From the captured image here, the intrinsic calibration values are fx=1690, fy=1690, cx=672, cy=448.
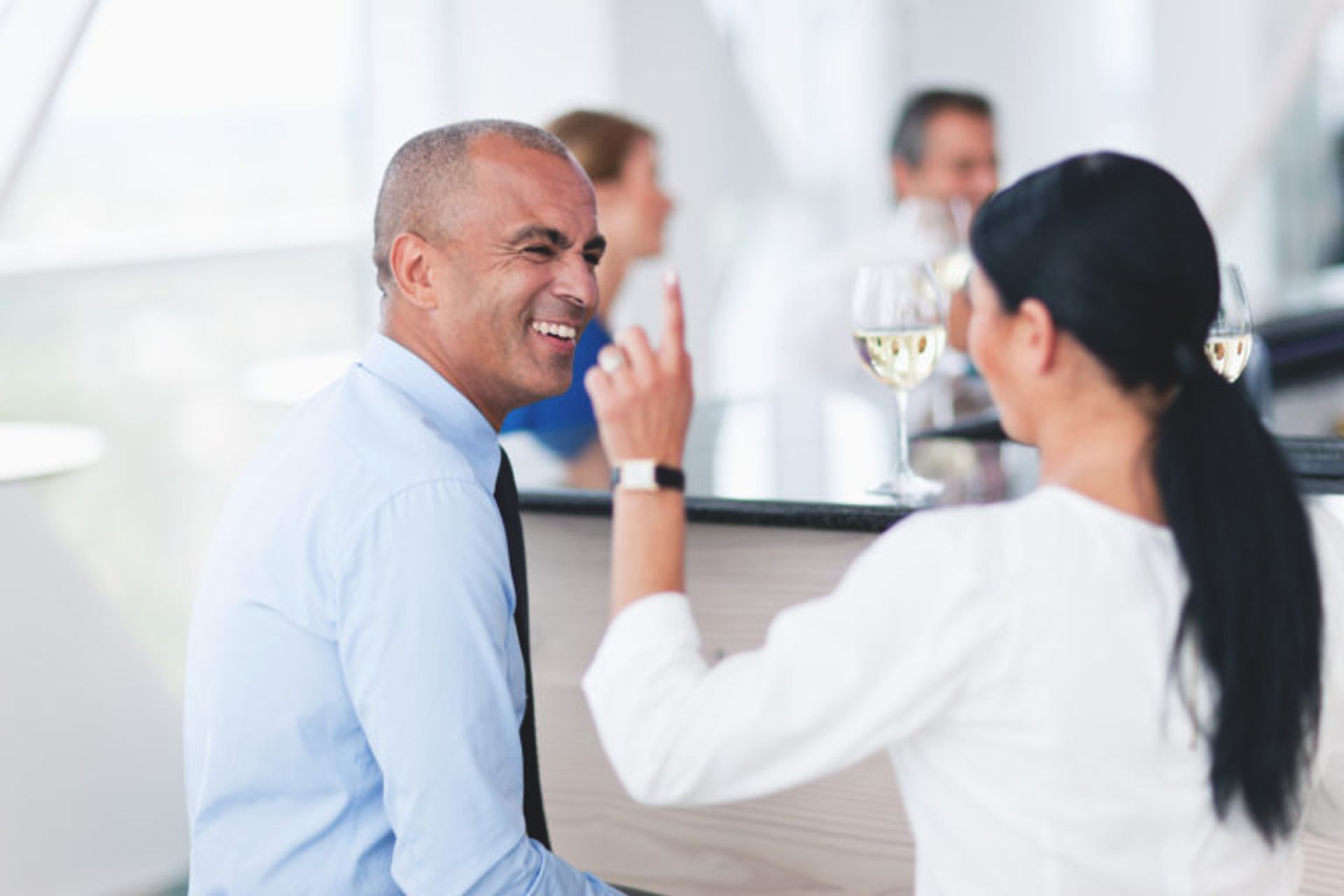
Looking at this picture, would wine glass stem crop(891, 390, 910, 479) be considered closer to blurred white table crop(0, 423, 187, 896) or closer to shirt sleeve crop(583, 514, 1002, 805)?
shirt sleeve crop(583, 514, 1002, 805)

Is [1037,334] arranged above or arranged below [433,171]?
below

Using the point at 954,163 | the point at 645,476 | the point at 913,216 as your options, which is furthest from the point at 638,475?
the point at 954,163

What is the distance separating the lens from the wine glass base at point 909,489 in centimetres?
183

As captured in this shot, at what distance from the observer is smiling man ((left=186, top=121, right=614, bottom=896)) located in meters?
1.34

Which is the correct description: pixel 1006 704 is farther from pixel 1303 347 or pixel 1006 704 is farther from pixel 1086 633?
pixel 1303 347

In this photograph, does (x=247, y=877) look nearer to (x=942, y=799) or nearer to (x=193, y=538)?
(x=942, y=799)

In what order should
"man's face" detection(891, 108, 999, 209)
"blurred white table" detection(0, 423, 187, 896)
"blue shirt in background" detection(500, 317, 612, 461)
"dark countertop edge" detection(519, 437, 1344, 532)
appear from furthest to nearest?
"man's face" detection(891, 108, 999, 209)
"blue shirt in background" detection(500, 317, 612, 461)
"blurred white table" detection(0, 423, 187, 896)
"dark countertop edge" detection(519, 437, 1344, 532)

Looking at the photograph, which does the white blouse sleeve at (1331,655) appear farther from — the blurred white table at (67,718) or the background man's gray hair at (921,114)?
the background man's gray hair at (921,114)

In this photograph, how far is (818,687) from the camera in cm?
109

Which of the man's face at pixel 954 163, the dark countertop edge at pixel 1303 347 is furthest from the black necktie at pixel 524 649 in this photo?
the man's face at pixel 954 163

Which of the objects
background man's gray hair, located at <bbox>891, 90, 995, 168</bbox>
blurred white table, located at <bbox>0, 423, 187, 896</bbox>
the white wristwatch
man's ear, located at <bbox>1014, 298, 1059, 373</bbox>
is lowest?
blurred white table, located at <bbox>0, 423, 187, 896</bbox>

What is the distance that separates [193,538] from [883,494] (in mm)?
4101

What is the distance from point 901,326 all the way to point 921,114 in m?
2.16

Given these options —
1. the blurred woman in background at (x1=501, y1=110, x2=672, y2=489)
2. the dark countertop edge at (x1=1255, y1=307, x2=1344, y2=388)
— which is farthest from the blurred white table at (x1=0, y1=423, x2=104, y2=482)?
the dark countertop edge at (x1=1255, y1=307, x2=1344, y2=388)
